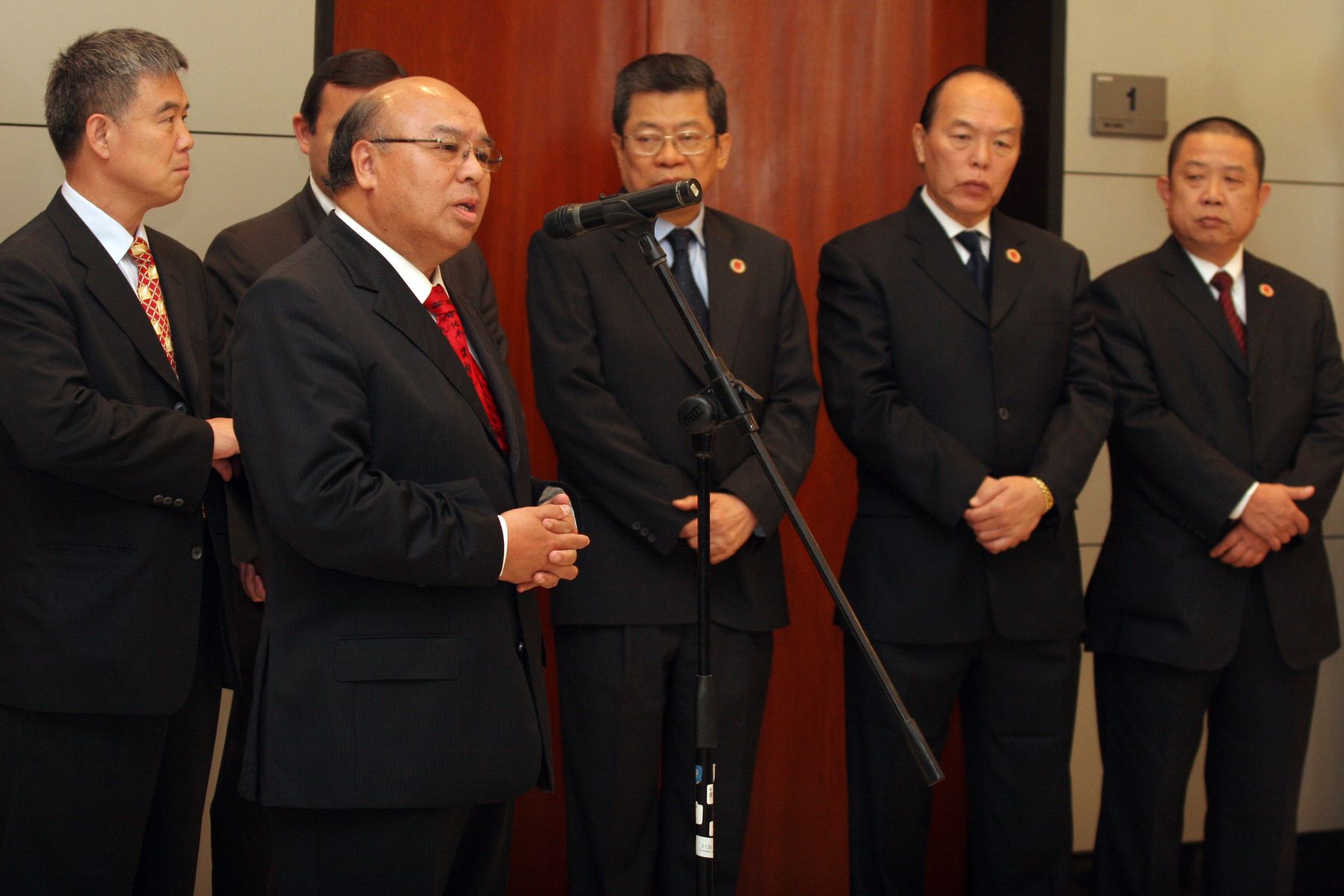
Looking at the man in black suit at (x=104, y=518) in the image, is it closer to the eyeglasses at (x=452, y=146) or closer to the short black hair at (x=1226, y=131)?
the eyeglasses at (x=452, y=146)

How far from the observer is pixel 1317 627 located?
2.97 metres

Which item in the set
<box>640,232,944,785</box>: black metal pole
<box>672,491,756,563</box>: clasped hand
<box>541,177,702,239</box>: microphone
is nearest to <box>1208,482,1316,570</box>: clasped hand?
<box>672,491,756,563</box>: clasped hand

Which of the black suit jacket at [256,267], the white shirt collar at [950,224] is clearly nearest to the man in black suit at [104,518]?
the black suit jacket at [256,267]

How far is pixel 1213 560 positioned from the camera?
2939mm

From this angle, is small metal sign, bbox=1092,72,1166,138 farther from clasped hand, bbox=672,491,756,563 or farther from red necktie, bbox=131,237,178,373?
red necktie, bbox=131,237,178,373

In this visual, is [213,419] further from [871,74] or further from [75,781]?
[871,74]

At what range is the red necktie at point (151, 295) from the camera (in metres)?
2.37

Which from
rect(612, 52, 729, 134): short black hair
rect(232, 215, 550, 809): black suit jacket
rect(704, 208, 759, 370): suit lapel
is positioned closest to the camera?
rect(232, 215, 550, 809): black suit jacket

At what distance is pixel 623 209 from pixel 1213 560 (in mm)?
1692

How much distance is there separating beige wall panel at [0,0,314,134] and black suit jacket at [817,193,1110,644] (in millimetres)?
1366

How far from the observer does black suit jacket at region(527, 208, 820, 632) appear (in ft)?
8.63

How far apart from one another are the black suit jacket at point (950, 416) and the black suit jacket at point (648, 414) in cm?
16

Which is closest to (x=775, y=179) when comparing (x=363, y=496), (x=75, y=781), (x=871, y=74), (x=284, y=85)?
(x=871, y=74)

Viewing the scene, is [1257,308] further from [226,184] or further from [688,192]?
[226,184]
